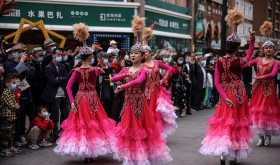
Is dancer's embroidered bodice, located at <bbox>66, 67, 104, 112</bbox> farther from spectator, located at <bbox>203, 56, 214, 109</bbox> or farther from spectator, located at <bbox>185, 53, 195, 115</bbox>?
spectator, located at <bbox>203, 56, 214, 109</bbox>

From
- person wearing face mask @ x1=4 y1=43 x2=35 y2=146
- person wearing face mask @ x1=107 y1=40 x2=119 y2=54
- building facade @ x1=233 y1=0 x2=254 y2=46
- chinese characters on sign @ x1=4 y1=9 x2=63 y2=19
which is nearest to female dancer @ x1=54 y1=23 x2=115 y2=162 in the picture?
person wearing face mask @ x1=4 y1=43 x2=35 y2=146

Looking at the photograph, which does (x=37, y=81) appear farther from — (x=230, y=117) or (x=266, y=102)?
(x=266, y=102)

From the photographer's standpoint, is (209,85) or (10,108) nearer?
(10,108)

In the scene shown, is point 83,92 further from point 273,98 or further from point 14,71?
point 273,98

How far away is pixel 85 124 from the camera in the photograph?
23.1 feet

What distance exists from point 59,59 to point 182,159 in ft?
11.8

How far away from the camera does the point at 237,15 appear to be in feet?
23.0

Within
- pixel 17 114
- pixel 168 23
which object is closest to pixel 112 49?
pixel 17 114

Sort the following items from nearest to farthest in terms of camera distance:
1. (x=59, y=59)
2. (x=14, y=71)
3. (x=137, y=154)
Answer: (x=137, y=154) < (x=14, y=71) < (x=59, y=59)

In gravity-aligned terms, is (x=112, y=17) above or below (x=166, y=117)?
above

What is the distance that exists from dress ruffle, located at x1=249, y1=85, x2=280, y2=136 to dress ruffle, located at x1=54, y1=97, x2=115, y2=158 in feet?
10.5

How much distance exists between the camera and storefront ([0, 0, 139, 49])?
18875mm

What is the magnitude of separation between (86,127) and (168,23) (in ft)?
59.5

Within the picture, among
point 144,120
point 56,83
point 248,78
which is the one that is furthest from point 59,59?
point 248,78
